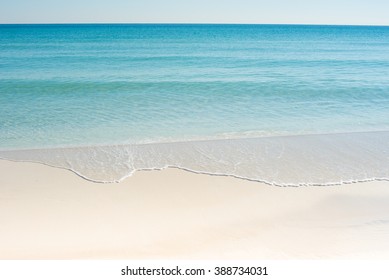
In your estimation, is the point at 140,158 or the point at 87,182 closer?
the point at 87,182

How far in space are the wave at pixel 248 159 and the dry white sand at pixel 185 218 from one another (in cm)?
37

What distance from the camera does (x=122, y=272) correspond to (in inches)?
170

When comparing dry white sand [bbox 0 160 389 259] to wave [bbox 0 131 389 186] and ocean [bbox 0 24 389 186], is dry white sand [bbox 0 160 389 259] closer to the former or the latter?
wave [bbox 0 131 389 186]

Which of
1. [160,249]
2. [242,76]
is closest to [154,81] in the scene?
[242,76]

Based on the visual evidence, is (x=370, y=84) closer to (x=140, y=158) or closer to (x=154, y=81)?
(x=154, y=81)

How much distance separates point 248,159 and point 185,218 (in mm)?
2822

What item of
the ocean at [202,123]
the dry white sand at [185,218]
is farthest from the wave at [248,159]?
the dry white sand at [185,218]

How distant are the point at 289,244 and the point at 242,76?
15294mm

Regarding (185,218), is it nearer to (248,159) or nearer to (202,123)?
(248,159)

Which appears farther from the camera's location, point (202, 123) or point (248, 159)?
point (202, 123)

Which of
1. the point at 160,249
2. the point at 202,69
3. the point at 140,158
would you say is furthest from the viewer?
the point at 202,69

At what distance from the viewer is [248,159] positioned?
7.87m

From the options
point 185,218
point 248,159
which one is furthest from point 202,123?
point 185,218

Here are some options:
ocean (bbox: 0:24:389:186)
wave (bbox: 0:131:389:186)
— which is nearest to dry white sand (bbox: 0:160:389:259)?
wave (bbox: 0:131:389:186)
